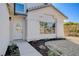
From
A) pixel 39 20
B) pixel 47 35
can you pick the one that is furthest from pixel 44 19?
pixel 47 35

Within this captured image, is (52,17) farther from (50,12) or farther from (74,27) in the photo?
(74,27)

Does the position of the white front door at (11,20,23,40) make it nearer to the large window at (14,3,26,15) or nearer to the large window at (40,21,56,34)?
the large window at (14,3,26,15)

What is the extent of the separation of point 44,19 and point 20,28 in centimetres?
202

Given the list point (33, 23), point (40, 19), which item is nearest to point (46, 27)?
point (40, 19)

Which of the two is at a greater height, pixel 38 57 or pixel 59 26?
pixel 59 26

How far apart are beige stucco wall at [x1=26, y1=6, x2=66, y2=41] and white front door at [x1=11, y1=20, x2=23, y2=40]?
639mm

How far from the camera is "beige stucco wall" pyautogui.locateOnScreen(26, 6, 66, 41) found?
1179 centimetres

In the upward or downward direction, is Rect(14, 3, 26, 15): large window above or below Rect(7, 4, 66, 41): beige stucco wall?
above

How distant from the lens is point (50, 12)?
12.7 meters

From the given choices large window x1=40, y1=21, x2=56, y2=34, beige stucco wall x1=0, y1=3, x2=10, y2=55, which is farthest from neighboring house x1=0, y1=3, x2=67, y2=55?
beige stucco wall x1=0, y1=3, x2=10, y2=55

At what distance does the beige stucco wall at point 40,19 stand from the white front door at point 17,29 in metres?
0.64

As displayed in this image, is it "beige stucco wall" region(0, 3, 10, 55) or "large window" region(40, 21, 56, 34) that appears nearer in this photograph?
"beige stucco wall" region(0, 3, 10, 55)

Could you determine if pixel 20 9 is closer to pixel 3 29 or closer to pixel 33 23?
pixel 33 23

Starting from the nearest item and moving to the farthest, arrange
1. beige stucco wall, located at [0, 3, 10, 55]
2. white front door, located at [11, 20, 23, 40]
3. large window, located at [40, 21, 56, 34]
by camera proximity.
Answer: beige stucco wall, located at [0, 3, 10, 55] → white front door, located at [11, 20, 23, 40] → large window, located at [40, 21, 56, 34]
